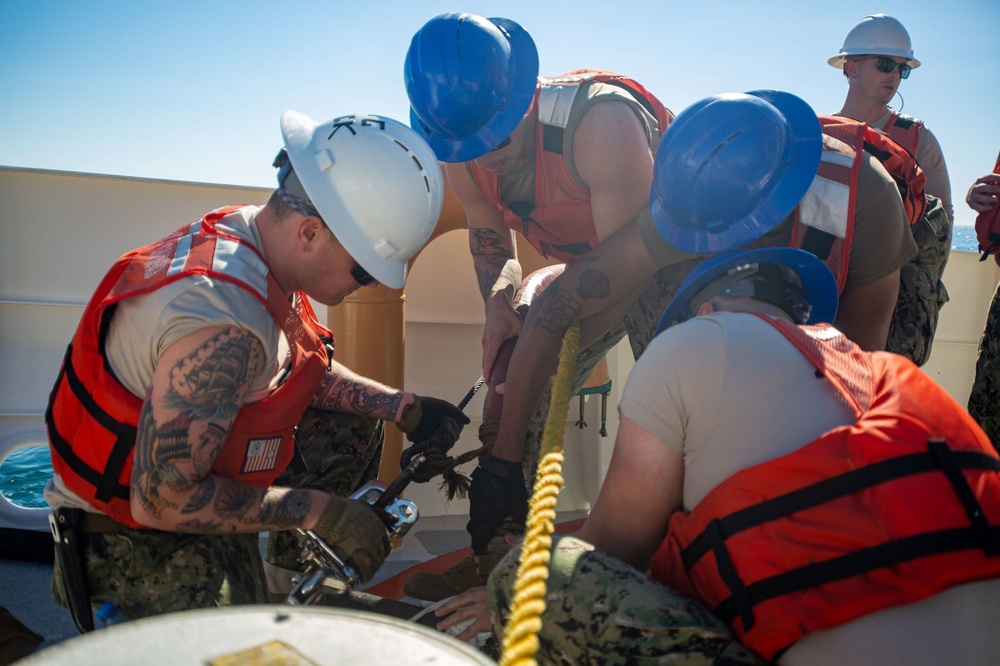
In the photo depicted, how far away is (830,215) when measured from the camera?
2.70m

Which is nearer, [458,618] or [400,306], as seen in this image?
[458,618]

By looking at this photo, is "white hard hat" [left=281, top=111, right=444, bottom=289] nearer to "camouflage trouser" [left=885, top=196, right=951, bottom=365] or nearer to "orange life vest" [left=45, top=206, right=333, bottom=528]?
"orange life vest" [left=45, top=206, right=333, bottom=528]

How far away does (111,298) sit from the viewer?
7.26ft

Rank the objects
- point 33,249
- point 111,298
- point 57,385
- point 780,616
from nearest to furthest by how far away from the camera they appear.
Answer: point 780,616 → point 111,298 → point 57,385 → point 33,249

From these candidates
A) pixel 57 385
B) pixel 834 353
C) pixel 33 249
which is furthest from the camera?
pixel 33 249

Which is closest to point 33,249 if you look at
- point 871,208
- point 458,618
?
point 458,618

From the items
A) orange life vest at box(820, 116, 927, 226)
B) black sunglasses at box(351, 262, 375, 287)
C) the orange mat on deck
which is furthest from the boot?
orange life vest at box(820, 116, 927, 226)

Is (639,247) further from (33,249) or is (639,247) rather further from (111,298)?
(33,249)

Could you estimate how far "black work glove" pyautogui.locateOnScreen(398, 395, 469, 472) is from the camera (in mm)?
3156

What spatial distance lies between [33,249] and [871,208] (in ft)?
17.1

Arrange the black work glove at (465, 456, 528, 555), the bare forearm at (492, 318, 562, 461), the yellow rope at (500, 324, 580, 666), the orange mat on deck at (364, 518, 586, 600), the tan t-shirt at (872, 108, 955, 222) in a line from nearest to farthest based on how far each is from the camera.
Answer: the yellow rope at (500, 324, 580, 666), the black work glove at (465, 456, 528, 555), the bare forearm at (492, 318, 562, 461), the orange mat on deck at (364, 518, 586, 600), the tan t-shirt at (872, 108, 955, 222)

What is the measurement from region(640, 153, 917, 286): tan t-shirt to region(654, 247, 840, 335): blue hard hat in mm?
398

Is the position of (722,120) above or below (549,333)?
above

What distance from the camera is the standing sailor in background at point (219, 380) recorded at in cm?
213
